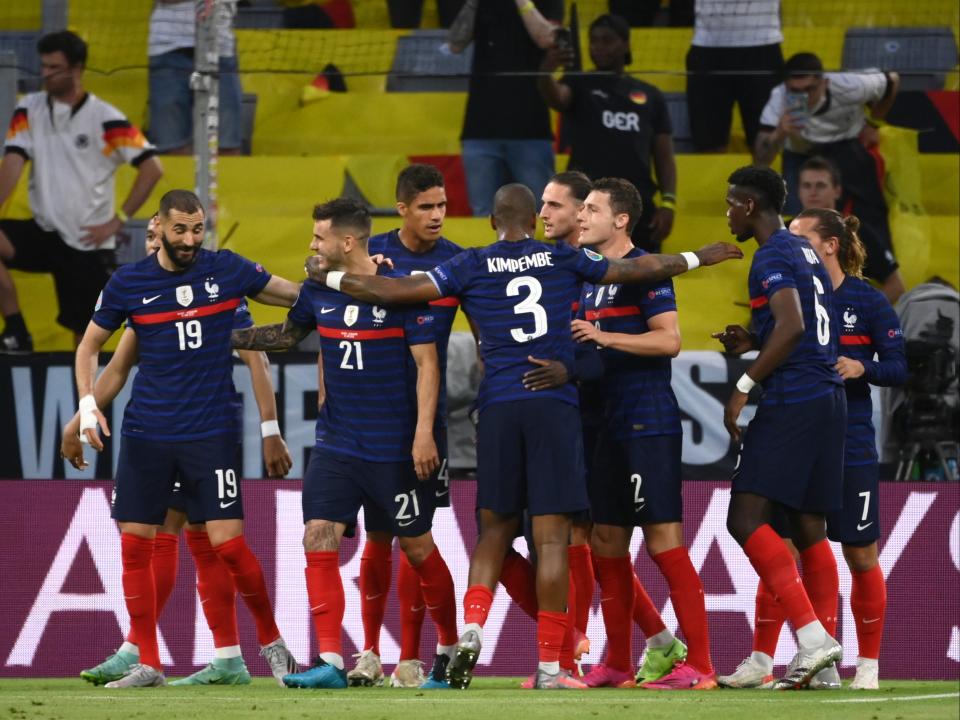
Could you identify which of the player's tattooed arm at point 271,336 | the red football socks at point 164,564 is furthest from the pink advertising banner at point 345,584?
the player's tattooed arm at point 271,336

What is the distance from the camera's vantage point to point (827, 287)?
725cm

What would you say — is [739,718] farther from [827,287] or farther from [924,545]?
[924,545]

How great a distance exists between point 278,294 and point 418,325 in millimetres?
872

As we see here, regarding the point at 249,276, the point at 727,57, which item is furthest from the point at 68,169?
the point at 727,57

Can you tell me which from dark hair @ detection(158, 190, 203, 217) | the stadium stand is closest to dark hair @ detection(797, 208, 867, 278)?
dark hair @ detection(158, 190, 203, 217)

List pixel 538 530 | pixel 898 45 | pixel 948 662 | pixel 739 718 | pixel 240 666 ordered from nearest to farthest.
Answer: pixel 739 718, pixel 538 530, pixel 240 666, pixel 948 662, pixel 898 45

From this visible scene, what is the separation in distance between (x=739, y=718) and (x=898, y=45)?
9.15 m

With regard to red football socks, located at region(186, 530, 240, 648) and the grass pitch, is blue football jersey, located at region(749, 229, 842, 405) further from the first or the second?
red football socks, located at region(186, 530, 240, 648)

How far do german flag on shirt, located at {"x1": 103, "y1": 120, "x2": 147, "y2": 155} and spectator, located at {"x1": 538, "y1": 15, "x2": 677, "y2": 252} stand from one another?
274 centimetres

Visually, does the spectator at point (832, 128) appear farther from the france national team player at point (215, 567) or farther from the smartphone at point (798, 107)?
the france national team player at point (215, 567)

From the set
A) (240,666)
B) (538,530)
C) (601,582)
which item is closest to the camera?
(538,530)

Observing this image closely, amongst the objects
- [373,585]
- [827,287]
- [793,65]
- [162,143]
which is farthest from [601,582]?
[162,143]

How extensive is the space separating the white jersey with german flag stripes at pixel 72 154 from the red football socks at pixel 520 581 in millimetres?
5158

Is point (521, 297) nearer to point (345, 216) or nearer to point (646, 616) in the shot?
point (345, 216)
